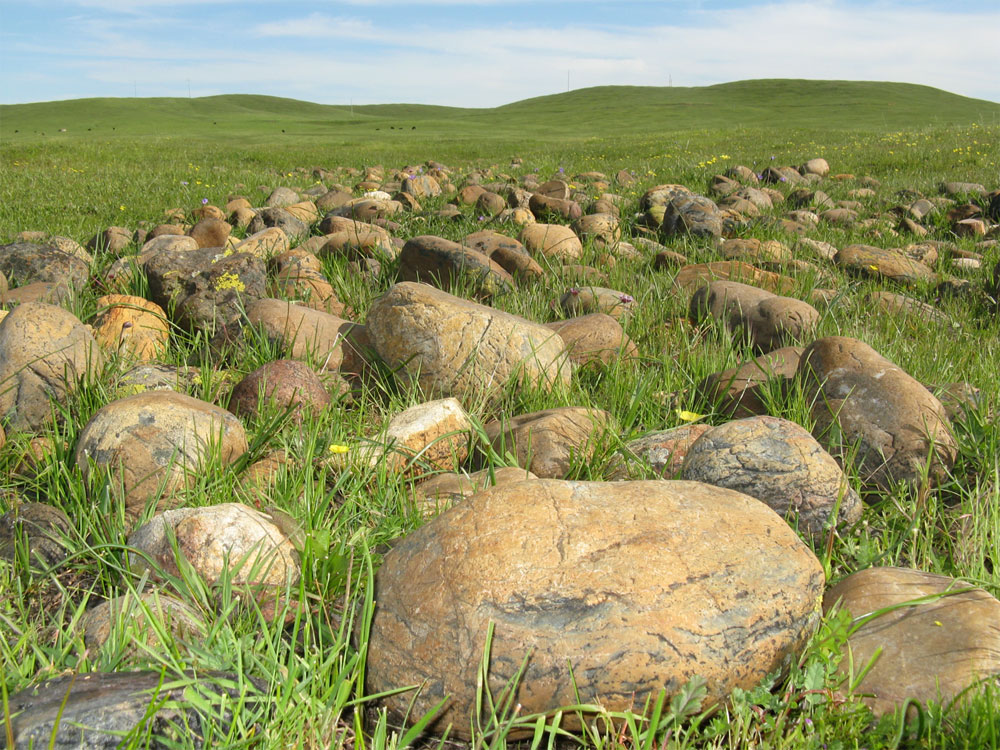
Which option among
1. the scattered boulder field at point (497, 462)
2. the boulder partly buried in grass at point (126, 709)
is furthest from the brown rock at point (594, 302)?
the boulder partly buried in grass at point (126, 709)

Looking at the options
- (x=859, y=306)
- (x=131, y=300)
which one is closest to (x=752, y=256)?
(x=859, y=306)

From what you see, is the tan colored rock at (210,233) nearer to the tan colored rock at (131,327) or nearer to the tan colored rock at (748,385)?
the tan colored rock at (131,327)

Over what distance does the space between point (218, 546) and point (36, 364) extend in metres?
1.40

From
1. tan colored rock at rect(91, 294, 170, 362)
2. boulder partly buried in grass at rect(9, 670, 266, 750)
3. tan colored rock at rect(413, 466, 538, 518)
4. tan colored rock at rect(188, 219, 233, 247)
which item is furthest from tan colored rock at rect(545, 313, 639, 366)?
tan colored rock at rect(188, 219, 233, 247)

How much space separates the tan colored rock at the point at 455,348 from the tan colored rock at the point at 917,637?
4.95 ft

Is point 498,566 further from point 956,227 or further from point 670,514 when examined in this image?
point 956,227

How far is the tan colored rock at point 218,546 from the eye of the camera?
2000 mm

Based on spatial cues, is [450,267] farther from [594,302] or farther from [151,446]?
[151,446]

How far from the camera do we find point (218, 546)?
6.64 feet

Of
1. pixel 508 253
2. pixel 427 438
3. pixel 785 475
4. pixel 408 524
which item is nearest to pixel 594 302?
pixel 508 253

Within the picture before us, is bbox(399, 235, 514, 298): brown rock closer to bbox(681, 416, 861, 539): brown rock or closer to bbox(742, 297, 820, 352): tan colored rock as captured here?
bbox(742, 297, 820, 352): tan colored rock

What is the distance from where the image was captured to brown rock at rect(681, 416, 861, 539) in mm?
2301

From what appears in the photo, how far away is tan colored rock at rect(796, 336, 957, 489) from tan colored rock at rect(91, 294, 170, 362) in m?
2.79

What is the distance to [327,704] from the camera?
1.67m
